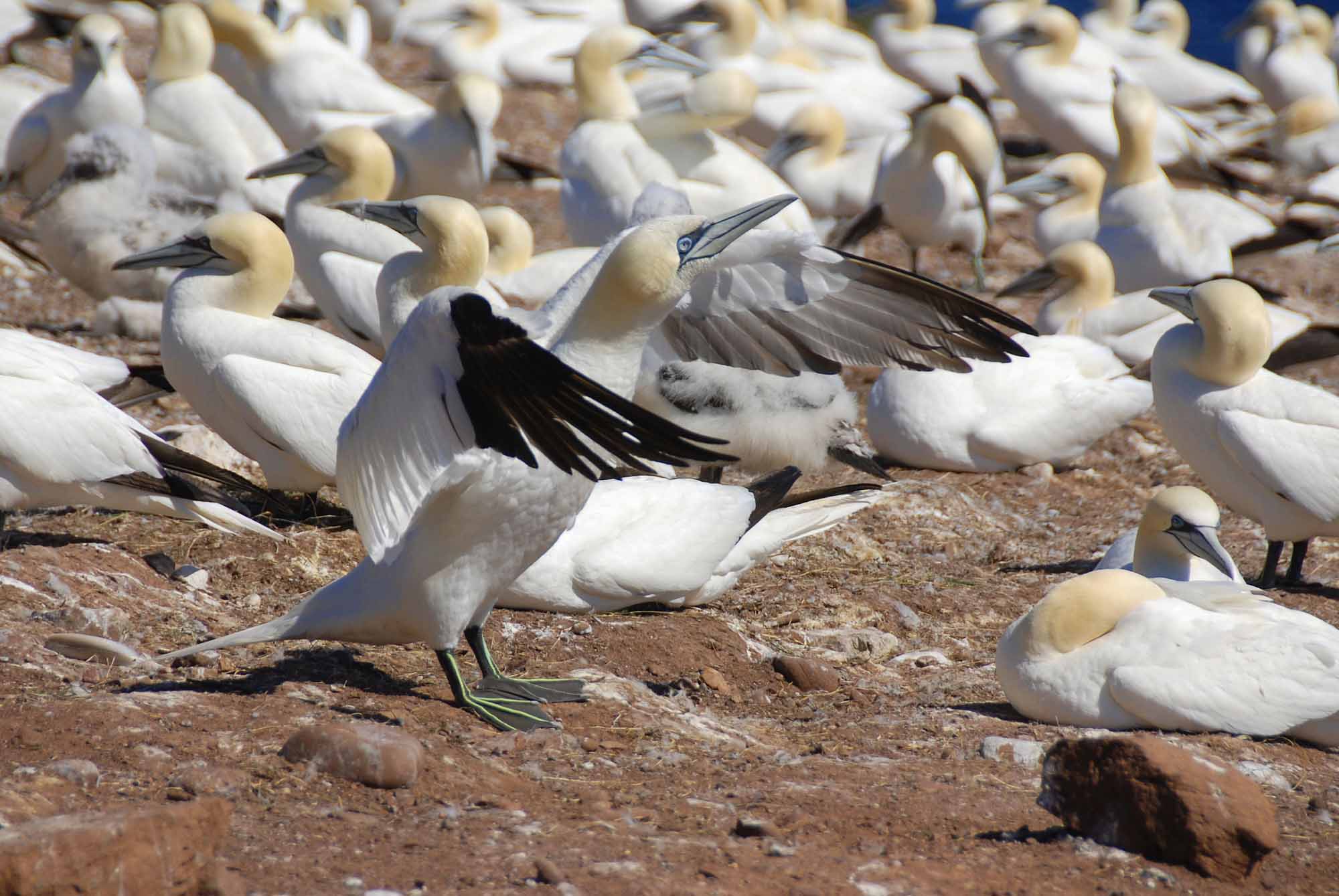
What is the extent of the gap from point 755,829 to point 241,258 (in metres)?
3.63

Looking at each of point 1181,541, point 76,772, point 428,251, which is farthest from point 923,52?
point 76,772

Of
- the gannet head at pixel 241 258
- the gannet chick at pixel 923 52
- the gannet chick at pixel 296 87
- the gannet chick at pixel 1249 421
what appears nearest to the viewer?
the gannet chick at pixel 1249 421

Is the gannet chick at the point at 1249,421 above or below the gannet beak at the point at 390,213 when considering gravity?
below

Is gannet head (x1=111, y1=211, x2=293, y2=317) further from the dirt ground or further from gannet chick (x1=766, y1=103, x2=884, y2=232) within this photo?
gannet chick (x1=766, y1=103, x2=884, y2=232)

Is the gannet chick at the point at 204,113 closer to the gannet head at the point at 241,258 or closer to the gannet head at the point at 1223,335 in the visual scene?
the gannet head at the point at 241,258

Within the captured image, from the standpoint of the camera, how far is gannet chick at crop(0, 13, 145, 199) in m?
9.25

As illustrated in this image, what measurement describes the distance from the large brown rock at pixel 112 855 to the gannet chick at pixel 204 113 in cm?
687

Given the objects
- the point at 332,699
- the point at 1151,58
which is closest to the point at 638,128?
the point at 332,699

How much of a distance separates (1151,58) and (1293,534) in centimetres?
1381

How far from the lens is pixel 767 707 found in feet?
14.5

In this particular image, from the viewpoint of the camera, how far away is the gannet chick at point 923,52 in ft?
58.6

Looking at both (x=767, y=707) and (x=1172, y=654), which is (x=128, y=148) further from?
(x=1172, y=654)

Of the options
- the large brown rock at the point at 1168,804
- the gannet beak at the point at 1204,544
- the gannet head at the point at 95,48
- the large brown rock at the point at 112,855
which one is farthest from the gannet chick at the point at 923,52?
the large brown rock at the point at 112,855

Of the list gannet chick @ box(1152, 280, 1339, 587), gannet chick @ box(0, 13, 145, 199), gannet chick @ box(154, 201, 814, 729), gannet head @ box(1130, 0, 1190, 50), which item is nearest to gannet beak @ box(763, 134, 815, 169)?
gannet chick @ box(0, 13, 145, 199)
